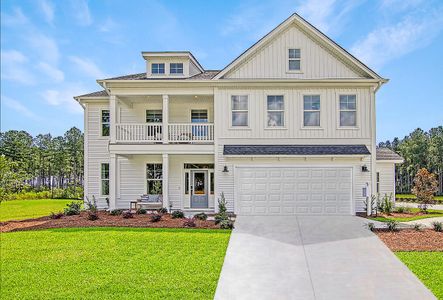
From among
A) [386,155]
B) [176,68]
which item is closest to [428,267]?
[386,155]

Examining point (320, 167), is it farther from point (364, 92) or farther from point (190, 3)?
point (190, 3)

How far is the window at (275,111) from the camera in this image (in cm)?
1850

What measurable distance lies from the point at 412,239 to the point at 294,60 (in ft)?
33.3

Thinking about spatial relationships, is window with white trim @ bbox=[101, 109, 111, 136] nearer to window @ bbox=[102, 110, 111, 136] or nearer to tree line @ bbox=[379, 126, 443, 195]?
window @ bbox=[102, 110, 111, 136]

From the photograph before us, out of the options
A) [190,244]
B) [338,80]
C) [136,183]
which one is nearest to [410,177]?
[338,80]

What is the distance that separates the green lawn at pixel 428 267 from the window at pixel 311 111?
890cm

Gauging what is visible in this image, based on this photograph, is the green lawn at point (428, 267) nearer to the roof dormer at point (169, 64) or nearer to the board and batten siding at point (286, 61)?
the board and batten siding at point (286, 61)

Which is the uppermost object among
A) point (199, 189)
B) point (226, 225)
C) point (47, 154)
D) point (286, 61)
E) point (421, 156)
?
point (286, 61)

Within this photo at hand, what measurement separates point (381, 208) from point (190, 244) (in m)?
11.5

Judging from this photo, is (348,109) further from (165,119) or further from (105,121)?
(105,121)

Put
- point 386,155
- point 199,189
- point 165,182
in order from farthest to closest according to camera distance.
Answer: point 386,155 < point 199,189 < point 165,182

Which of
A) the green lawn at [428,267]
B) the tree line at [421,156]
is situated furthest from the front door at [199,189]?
the tree line at [421,156]

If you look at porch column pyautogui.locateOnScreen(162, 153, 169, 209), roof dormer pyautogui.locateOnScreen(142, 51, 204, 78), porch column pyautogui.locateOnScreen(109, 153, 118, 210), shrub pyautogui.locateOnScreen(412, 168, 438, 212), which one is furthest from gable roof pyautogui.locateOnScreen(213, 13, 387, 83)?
shrub pyautogui.locateOnScreen(412, 168, 438, 212)

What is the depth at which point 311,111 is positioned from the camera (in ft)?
60.4
